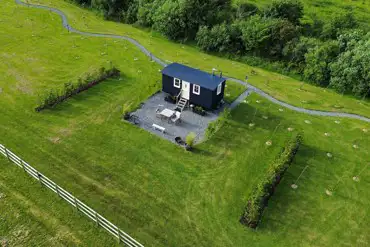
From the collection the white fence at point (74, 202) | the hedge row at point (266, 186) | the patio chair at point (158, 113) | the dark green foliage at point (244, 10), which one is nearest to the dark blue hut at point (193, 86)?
the patio chair at point (158, 113)

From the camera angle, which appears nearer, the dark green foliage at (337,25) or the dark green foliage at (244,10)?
the dark green foliage at (337,25)

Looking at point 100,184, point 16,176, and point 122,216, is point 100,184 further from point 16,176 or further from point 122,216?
point 16,176

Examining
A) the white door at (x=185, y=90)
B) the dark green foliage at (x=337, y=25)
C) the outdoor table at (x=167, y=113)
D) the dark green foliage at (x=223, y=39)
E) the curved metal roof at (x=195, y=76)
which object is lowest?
the outdoor table at (x=167, y=113)

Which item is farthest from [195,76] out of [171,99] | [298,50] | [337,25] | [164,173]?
[337,25]

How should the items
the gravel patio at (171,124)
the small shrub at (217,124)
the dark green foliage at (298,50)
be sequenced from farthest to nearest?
the dark green foliage at (298,50), the gravel patio at (171,124), the small shrub at (217,124)

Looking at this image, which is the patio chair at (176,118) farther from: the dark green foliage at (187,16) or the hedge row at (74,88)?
the dark green foliage at (187,16)

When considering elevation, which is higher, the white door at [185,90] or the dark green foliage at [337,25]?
the dark green foliage at [337,25]

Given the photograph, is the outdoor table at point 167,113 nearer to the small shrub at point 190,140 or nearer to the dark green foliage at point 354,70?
the small shrub at point 190,140

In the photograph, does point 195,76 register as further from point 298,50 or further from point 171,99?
point 298,50

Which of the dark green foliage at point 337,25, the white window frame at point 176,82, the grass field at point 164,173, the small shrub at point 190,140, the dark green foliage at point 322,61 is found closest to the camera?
the grass field at point 164,173
